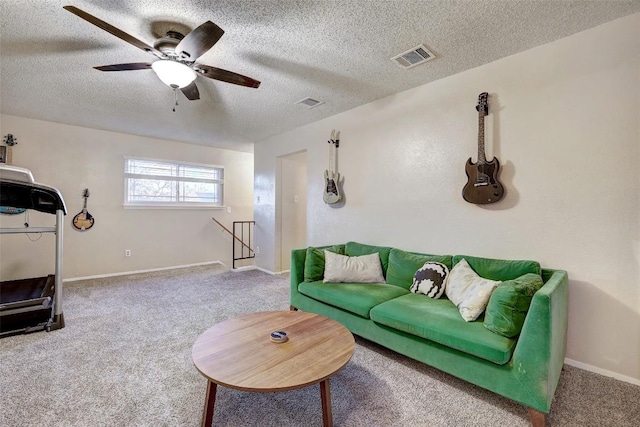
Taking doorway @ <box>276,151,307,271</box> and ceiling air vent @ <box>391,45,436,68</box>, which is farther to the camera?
doorway @ <box>276,151,307,271</box>

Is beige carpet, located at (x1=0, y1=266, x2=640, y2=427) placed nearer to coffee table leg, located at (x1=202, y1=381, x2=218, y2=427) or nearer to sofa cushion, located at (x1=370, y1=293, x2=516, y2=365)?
coffee table leg, located at (x1=202, y1=381, x2=218, y2=427)

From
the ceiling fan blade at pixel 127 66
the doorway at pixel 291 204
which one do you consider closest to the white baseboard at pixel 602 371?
the ceiling fan blade at pixel 127 66

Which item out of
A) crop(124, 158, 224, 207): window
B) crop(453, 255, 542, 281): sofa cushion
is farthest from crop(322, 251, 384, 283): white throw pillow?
crop(124, 158, 224, 207): window

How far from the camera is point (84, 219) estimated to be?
183 inches

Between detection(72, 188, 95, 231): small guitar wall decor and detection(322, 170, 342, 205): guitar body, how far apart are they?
395 centimetres

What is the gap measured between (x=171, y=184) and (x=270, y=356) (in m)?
5.06

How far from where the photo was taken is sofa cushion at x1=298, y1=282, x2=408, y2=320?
2.39m

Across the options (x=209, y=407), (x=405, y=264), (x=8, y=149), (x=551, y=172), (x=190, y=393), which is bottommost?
(x=190, y=393)

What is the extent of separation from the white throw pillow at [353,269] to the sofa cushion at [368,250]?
7 cm

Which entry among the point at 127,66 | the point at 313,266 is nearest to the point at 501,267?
the point at 313,266

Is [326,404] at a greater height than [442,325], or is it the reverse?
[442,325]

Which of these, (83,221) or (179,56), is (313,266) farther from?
(83,221)

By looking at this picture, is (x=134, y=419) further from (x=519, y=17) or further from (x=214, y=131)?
(x=214, y=131)

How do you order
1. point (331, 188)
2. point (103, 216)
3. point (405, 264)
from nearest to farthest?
1. point (405, 264)
2. point (331, 188)
3. point (103, 216)
